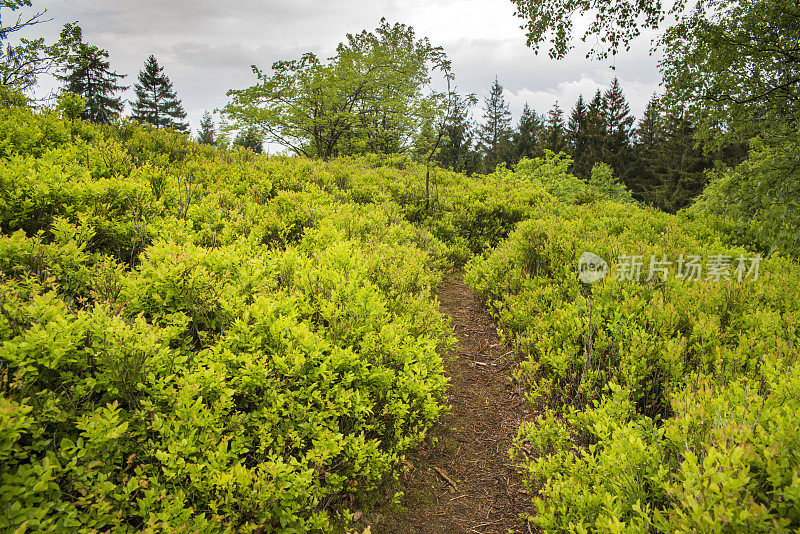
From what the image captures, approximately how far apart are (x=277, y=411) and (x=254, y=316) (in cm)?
80

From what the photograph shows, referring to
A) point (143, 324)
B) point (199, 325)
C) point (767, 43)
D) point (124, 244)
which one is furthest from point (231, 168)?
point (767, 43)

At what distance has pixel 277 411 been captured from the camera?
264 cm

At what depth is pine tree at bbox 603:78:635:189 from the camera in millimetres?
39312

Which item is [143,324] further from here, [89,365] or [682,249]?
[682,249]

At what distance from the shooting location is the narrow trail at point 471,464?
2.90m

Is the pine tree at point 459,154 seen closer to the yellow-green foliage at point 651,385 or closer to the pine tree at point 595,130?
the pine tree at point 595,130

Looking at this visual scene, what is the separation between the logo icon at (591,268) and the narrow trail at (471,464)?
156 centimetres

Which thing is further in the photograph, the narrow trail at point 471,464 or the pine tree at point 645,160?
the pine tree at point 645,160

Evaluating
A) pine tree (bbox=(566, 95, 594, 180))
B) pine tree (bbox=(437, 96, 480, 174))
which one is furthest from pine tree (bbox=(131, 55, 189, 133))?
pine tree (bbox=(566, 95, 594, 180))

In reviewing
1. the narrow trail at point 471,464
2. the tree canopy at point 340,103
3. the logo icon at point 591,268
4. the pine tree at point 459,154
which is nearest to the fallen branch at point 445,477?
the narrow trail at point 471,464

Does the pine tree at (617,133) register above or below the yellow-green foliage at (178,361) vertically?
above

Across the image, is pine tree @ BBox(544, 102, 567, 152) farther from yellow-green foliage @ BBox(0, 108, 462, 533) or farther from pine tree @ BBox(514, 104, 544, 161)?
yellow-green foliage @ BBox(0, 108, 462, 533)

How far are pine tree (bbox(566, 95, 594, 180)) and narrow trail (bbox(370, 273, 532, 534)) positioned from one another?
1668 inches

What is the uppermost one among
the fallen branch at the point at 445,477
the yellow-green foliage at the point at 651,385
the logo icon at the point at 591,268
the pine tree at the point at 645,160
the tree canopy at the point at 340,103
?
the pine tree at the point at 645,160
